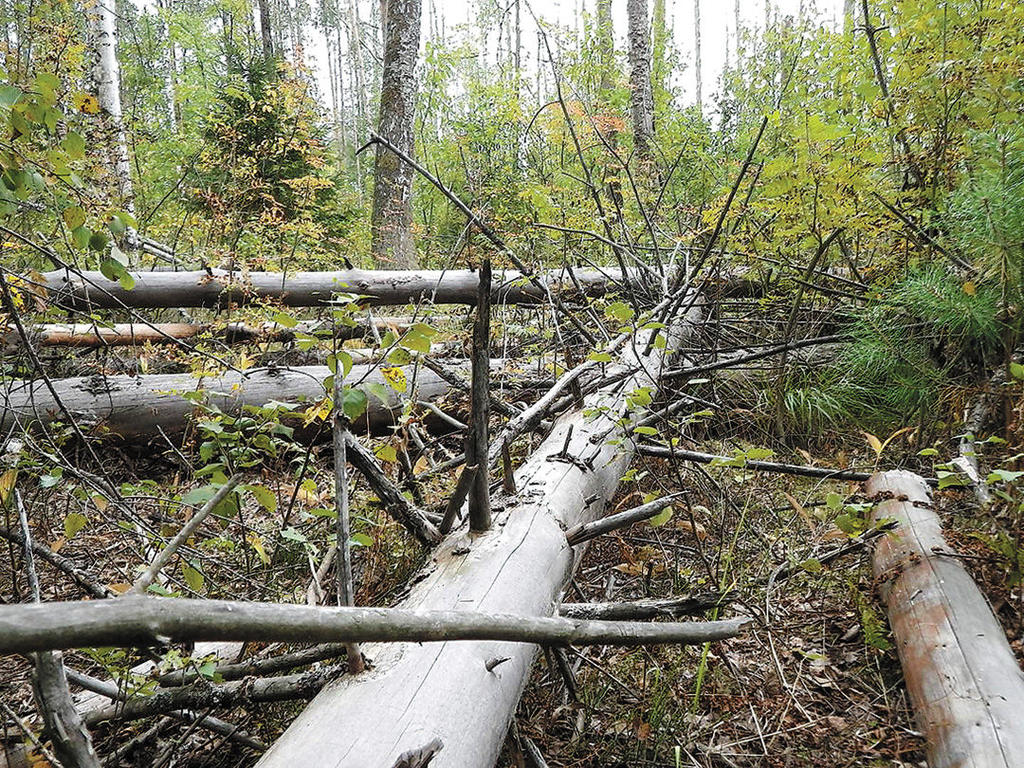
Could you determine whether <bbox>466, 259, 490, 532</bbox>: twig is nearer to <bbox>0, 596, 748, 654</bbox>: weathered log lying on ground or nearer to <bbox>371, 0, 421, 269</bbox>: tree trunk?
<bbox>0, 596, 748, 654</bbox>: weathered log lying on ground

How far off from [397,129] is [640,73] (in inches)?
168

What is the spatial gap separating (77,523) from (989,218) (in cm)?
371

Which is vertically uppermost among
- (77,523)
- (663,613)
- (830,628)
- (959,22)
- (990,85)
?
(959,22)

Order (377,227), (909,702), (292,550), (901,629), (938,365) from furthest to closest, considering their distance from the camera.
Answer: (377,227) → (938,365) → (292,550) → (901,629) → (909,702)

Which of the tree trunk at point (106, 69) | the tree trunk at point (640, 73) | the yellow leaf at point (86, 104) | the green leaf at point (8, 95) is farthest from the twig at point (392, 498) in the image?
the tree trunk at point (640, 73)

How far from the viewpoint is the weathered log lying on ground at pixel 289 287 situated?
15.2ft

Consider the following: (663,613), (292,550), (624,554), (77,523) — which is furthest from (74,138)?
(624,554)

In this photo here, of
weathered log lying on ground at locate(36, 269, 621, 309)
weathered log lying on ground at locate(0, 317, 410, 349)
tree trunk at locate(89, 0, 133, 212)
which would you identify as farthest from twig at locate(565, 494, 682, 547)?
tree trunk at locate(89, 0, 133, 212)

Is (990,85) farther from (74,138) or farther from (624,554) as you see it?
(74,138)

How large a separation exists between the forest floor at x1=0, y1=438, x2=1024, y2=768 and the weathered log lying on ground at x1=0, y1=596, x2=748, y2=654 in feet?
3.19

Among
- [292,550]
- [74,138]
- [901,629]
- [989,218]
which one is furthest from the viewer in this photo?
[989,218]

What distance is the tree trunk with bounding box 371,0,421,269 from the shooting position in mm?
7832

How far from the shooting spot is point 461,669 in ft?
4.08

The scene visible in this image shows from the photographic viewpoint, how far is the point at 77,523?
1.58 meters
